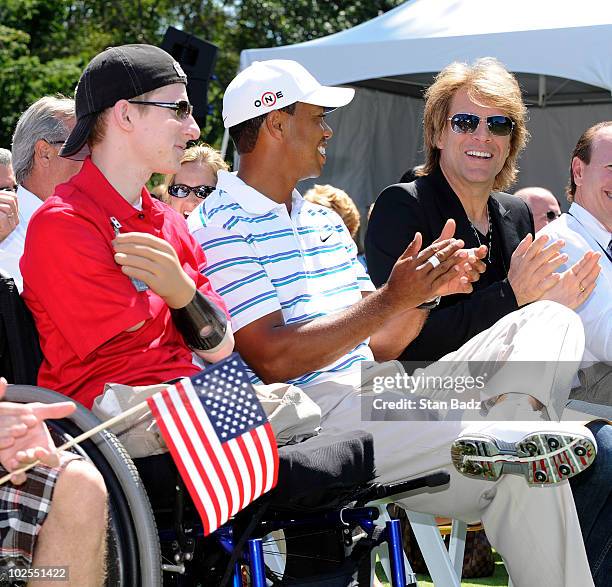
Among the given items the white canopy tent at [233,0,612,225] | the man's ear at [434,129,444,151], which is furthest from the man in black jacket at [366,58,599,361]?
the white canopy tent at [233,0,612,225]

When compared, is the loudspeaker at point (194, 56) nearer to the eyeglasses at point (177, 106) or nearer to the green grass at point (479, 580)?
the green grass at point (479, 580)

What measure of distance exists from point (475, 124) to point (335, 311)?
1.28m

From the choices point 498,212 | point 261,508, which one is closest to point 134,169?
point 261,508

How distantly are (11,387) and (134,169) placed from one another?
0.80m

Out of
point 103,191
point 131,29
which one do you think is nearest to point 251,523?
point 103,191

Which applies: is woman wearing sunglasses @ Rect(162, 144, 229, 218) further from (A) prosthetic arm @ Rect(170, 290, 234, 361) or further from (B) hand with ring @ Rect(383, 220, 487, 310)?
(A) prosthetic arm @ Rect(170, 290, 234, 361)

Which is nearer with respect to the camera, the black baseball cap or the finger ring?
the black baseball cap

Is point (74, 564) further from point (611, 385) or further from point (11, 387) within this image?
point (611, 385)

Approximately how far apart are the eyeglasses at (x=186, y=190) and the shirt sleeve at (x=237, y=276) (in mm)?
2305

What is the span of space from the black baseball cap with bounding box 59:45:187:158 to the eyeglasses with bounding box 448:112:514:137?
1708 millimetres

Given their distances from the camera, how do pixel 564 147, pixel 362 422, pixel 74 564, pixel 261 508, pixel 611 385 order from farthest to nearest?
pixel 564 147 < pixel 611 385 < pixel 362 422 < pixel 261 508 < pixel 74 564

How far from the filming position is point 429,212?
409 centimetres

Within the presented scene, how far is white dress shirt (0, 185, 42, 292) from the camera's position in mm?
3678

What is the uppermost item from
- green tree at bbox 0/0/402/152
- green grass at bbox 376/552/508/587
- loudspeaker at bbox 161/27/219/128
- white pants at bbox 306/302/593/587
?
green tree at bbox 0/0/402/152
